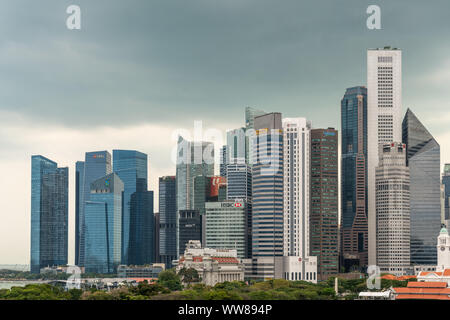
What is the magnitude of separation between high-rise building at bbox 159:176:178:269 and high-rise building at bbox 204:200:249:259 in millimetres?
57226

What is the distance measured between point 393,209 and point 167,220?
207 ft

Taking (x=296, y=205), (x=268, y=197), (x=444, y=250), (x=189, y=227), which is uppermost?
(x=268, y=197)

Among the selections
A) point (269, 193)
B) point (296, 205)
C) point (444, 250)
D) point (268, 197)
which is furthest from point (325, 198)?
point (444, 250)

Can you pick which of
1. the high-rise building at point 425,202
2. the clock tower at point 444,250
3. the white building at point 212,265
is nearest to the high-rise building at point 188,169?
the high-rise building at point 425,202

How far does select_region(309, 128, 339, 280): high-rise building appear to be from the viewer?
125500 millimetres

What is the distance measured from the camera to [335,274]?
408 feet

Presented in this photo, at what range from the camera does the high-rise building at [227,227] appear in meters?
125

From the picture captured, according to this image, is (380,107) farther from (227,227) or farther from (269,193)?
(227,227)

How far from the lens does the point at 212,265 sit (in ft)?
348

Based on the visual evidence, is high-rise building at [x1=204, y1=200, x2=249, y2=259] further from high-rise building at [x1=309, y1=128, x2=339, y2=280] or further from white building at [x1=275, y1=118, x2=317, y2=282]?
high-rise building at [x1=309, y1=128, x2=339, y2=280]

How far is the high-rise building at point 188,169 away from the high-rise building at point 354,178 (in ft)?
105
